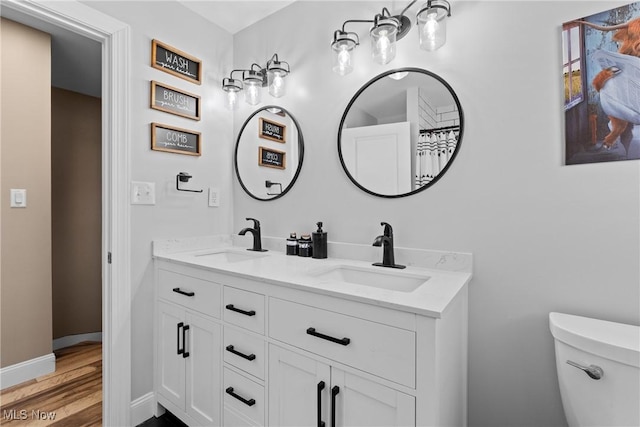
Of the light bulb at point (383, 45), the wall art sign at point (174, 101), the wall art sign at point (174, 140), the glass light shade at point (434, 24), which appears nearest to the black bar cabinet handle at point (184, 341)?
the wall art sign at point (174, 140)

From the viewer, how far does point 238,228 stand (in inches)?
87.1

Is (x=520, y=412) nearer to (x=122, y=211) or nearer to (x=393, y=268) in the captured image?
(x=393, y=268)

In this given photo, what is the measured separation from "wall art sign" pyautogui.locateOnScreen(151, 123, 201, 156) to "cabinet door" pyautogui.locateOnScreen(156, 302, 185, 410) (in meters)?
0.89

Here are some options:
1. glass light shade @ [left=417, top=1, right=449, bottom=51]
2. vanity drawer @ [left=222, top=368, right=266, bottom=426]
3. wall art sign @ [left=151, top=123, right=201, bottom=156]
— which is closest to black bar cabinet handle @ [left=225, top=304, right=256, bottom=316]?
vanity drawer @ [left=222, top=368, right=266, bottom=426]

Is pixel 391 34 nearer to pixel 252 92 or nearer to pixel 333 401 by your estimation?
pixel 252 92

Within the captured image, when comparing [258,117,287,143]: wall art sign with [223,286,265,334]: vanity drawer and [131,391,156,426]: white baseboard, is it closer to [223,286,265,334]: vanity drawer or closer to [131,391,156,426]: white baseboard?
[223,286,265,334]: vanity drawer

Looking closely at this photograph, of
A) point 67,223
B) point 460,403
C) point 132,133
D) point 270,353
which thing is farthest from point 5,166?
point 460,403

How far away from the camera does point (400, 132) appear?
1.52 m

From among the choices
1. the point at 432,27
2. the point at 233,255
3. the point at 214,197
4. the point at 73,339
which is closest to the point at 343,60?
the point at 432,27

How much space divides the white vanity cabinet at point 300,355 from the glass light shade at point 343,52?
1010 mm

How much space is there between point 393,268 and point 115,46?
5.91 feet

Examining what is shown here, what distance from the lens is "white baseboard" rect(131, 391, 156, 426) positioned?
5.52 ft

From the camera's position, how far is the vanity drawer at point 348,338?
901 mm

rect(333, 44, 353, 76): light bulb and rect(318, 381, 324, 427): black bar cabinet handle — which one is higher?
rect(333, 44, 353, 76): light bulb
